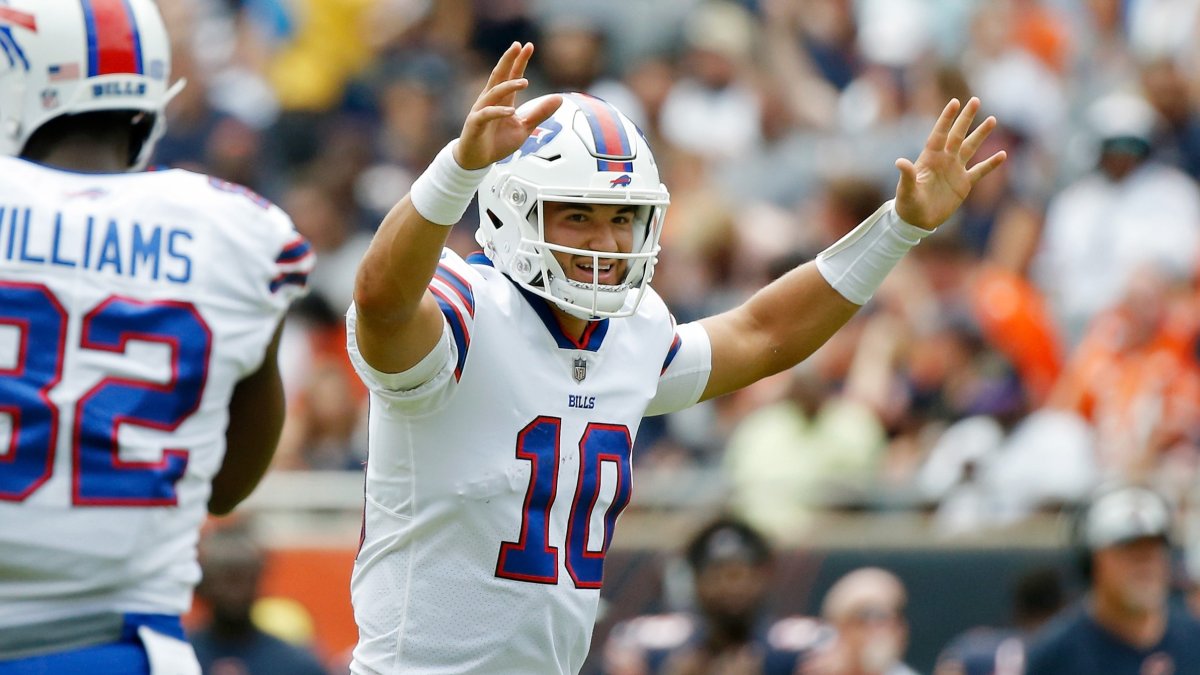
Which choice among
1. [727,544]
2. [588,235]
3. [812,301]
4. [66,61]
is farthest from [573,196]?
[727,544]

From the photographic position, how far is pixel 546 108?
4.00 metres

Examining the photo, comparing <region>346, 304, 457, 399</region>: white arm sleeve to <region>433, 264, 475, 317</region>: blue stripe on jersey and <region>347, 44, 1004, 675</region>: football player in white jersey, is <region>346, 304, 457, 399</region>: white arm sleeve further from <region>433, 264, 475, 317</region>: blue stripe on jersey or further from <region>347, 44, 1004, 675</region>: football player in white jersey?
<region>433, 264, 475, 317</region>: blue stripe on jersey

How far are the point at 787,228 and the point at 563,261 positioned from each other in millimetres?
6603

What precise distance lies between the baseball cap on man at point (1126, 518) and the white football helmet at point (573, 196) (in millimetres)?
3223

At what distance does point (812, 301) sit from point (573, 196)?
32.5 inches

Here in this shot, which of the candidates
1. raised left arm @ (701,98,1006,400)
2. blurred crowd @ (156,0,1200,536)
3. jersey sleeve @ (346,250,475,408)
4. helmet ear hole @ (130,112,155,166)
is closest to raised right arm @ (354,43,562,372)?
jersey sleeve @ (346,250,475,408)

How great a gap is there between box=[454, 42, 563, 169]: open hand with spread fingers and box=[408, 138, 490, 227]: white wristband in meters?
0.02

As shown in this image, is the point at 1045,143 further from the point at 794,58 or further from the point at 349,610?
the point at 349,610

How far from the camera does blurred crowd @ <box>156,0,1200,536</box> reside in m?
9.11

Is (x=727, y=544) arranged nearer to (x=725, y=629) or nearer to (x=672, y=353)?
(x=725, y=629)

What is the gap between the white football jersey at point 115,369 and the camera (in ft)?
12.2

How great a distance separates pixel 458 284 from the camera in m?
4.27

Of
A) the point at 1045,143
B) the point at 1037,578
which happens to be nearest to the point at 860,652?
the point at 1037,578

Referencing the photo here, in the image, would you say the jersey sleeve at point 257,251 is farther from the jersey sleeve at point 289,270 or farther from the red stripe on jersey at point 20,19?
the red stripe on jersey at point 20,19
